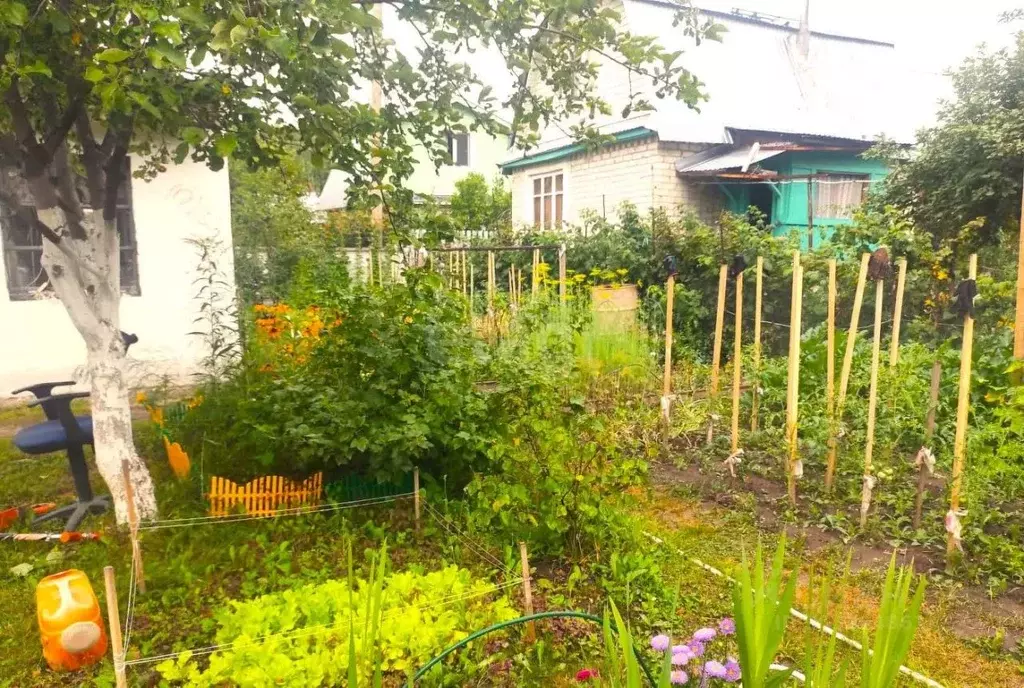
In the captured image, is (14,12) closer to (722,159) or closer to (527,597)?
(527,597)

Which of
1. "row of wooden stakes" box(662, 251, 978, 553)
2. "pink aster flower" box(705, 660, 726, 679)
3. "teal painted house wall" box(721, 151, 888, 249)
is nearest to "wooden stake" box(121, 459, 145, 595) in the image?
"pink aster flower" box(705, 660, 726, 679)

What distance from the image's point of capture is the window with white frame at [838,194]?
10.5 metres

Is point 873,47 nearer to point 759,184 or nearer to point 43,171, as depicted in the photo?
point 759,184

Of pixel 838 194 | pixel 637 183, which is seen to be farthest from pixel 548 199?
pixel 838 194

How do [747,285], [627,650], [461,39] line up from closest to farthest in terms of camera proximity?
[627,650] → [461,39] → [747,285]

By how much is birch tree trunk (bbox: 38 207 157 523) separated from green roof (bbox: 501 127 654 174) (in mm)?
7846

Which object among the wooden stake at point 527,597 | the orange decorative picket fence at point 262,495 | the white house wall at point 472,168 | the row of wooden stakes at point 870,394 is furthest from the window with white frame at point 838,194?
the white house wall at point 472,168

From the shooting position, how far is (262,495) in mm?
3828

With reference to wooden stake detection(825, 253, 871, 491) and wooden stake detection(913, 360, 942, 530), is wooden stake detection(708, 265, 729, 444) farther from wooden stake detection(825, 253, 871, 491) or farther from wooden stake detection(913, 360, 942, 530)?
wooden stake detection(913, 360, 942, 530)

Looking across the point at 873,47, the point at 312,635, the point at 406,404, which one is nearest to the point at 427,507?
the point at 406,404

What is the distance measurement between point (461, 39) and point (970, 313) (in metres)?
3.00

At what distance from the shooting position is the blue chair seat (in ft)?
12.6

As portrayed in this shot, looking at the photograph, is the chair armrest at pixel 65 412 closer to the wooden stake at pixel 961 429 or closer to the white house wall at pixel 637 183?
the wooden stake at pixel 961 429

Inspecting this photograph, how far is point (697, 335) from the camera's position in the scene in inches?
311
